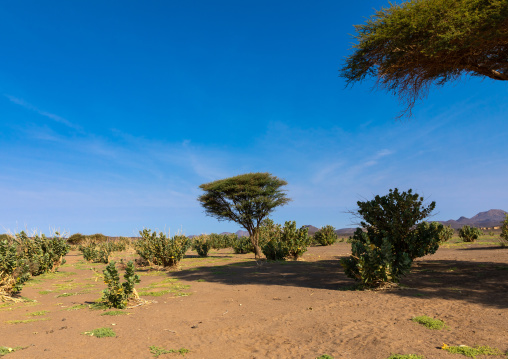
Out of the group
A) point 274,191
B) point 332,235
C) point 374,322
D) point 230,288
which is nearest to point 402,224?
point 374,322

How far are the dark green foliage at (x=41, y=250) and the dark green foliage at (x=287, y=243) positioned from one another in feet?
39.2

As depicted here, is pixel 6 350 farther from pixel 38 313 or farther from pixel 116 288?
pixel 38 313

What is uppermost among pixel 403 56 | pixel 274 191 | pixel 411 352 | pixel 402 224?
pixel 403 56

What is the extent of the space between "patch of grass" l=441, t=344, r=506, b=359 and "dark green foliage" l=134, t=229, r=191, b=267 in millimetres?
14430

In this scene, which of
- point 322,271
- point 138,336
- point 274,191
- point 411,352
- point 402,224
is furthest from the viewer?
point 274,191

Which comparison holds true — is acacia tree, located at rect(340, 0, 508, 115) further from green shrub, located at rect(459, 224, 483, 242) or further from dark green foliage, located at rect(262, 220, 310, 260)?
green shrub, located at rect(459, 224, 483, 242)

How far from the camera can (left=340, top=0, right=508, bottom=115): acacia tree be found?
974cm

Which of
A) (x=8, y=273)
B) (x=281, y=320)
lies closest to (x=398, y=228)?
(x=281, y=320)

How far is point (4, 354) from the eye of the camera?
200 inches

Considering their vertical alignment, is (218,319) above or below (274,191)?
below

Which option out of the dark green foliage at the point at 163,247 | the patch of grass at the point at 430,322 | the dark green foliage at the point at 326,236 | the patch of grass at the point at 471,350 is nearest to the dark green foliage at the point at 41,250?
the dark green foliage at the point at 163,247

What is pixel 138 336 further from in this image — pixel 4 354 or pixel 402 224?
pixel 402 224

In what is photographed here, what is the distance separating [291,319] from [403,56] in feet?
32.0

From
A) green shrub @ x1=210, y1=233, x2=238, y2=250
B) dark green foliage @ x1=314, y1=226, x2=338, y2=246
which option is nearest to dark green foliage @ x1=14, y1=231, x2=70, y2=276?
green shrub @ x1=210, y1=233, x2=238, y2=250
